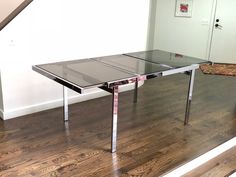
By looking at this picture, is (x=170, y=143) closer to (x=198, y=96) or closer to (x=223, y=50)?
(x=198, y=96)

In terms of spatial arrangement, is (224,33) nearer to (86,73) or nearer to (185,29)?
(185,29)

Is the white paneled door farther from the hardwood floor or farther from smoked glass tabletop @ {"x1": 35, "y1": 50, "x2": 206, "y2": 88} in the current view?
smoked glass tabletop @ {"x1": 35, "y1": 50, "x2": 206, "y2": 88}

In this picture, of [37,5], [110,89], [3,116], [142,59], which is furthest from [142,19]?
[3,116]

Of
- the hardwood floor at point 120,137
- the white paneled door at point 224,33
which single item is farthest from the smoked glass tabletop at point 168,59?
the white paneled door at point 224,33

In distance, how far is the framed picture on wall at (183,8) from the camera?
6289 mm

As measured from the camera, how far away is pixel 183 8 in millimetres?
6375

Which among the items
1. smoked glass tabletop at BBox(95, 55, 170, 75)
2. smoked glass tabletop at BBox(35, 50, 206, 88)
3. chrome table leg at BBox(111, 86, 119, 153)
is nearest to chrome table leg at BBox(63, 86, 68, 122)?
smoked glass tabletop at BBox(35, 50, 206, 88)

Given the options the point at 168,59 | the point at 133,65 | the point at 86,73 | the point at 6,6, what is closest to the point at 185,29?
the point at 168,59

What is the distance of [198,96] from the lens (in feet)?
13.4

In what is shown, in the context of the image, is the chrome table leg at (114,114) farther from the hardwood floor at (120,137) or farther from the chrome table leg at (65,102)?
the chrome table leg at (65,102)

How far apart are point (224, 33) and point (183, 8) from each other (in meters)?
1.11

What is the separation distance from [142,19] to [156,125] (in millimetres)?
1829

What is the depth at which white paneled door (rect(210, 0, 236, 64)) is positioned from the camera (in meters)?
5.85

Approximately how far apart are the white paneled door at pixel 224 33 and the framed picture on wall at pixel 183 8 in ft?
2.00
